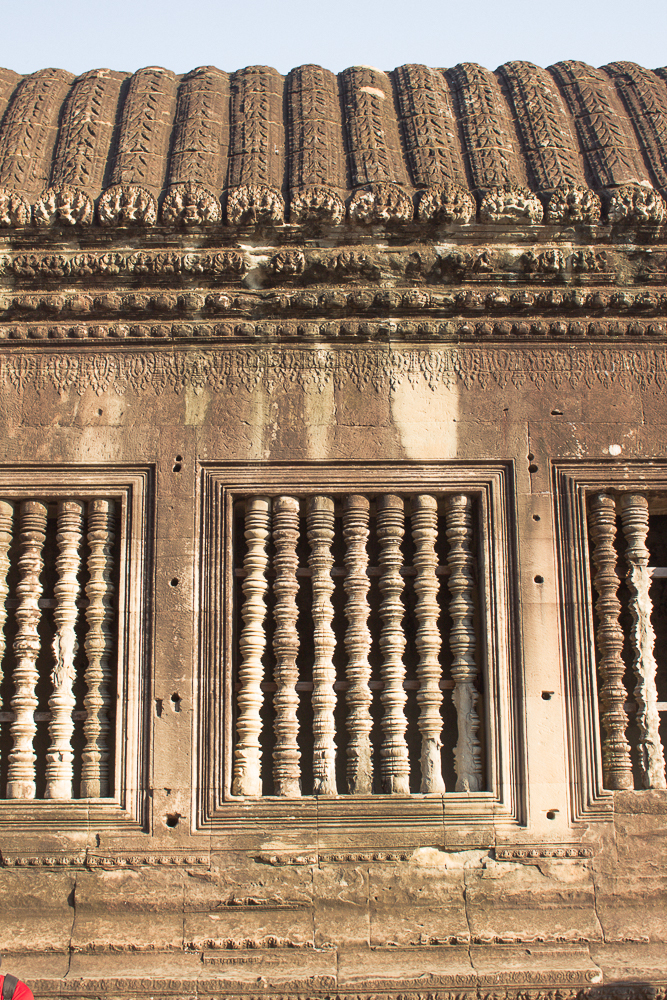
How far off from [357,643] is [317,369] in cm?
172

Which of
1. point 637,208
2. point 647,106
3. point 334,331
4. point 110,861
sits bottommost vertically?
point 110,861

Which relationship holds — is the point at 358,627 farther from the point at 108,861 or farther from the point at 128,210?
the point at 128,210

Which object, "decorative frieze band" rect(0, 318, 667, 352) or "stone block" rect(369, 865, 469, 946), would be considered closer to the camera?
"stone block" rect(369, 865, 469, 946)

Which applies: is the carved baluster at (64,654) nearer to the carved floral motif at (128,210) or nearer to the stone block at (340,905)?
the stone block at (340,905)

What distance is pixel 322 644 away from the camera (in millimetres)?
5469

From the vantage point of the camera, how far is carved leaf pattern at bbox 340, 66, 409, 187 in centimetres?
607

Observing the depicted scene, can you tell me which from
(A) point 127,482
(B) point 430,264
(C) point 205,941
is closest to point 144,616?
(A) point 127,482

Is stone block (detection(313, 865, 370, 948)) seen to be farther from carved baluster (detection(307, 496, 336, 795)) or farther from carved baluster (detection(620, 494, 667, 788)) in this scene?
carved baluster (detection(620, 494, 667, 788))

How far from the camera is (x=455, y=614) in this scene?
555 cm


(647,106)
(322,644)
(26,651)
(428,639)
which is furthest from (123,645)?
(647,106)

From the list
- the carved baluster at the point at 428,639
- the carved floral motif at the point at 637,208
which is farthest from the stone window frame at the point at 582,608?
the carved floral motif at the point at 637,208

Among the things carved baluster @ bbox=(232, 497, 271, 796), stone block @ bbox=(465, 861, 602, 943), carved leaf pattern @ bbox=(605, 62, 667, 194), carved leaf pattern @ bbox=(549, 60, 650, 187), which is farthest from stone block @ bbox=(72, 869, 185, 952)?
carved leaf pattern @ bbox=(605, 62, 667, 194)

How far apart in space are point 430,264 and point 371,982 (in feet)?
13.6

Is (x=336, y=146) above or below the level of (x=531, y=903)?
above
